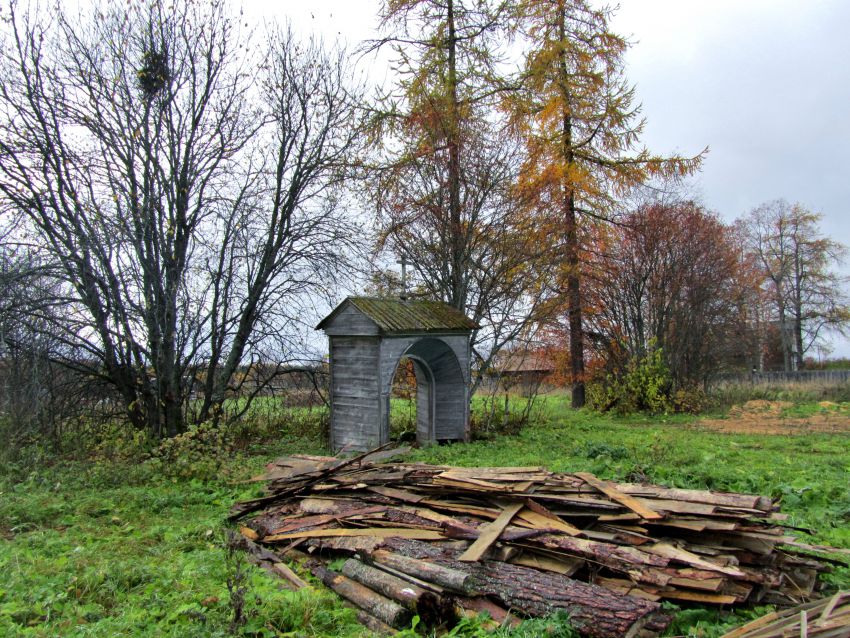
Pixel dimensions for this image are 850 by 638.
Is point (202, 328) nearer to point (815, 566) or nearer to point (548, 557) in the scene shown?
point (548, 557)

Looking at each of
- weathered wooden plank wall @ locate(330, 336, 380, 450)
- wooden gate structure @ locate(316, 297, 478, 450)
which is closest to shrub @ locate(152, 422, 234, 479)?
weathered wooden plank wall @ locate(330, 336, 380, 450)

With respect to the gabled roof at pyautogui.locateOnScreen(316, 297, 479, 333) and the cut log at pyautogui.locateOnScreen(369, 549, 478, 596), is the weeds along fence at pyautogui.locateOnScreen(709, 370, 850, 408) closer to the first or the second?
the gabled roof at pyautogui.locateOnScreen(316, 297, 479, 333)

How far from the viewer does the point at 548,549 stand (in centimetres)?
511

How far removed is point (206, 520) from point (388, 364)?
5.33m

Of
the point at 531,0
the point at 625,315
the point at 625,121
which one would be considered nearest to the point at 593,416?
the point at 625,315

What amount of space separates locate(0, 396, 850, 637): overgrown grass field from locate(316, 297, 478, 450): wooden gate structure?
987 mm

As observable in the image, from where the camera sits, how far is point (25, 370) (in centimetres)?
1026

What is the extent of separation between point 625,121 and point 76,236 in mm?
16486

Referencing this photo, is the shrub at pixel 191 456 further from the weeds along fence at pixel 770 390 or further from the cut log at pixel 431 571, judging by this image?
the weeds along fence at pixel 770 390

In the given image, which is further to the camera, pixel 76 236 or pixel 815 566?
pixel 76 236

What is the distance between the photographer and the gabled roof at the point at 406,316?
478 inches

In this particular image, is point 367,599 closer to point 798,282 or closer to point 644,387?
point 644,387

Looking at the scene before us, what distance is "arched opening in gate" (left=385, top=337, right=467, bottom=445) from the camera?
13867mm

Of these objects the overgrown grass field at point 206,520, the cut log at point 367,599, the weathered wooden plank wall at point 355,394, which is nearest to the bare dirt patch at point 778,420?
the overgrown grass field at point 206,520
